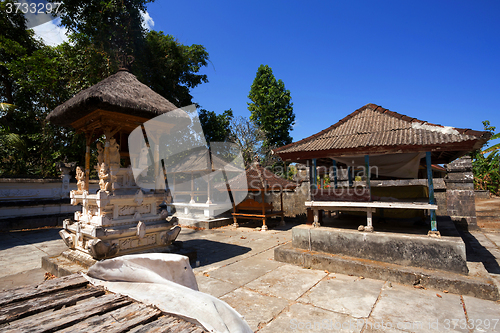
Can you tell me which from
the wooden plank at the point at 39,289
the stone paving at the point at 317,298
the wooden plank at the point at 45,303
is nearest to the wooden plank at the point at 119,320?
the wooden plank at the point at 45,303

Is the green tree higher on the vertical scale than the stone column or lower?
higher

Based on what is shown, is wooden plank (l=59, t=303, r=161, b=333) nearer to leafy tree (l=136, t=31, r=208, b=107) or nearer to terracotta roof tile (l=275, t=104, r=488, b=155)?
terracotta roof tile (l=275, t=104, r=488, b=155)

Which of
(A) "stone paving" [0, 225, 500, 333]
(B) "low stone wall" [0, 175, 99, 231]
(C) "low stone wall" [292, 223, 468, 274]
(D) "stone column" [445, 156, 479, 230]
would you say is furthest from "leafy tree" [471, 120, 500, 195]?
(B) "low stone wall" [0, 175, 99, 231]

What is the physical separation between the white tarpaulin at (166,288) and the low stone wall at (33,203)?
12.4 meters

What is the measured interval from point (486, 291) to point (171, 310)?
5.18 m

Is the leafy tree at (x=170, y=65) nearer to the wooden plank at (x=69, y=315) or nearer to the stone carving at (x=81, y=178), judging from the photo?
the stone carving at (x=81, y=178)

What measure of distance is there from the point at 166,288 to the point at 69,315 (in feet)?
1.88

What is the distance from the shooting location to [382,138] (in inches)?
233

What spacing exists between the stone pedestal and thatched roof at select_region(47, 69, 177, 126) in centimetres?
141

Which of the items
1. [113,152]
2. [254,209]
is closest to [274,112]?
[254,209]

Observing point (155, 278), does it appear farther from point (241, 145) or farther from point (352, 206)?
point (241, 145)

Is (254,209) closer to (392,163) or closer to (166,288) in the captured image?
(392,163)

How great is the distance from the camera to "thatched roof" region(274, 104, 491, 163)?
17.0 ft

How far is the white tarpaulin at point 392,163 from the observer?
23.3 feet
